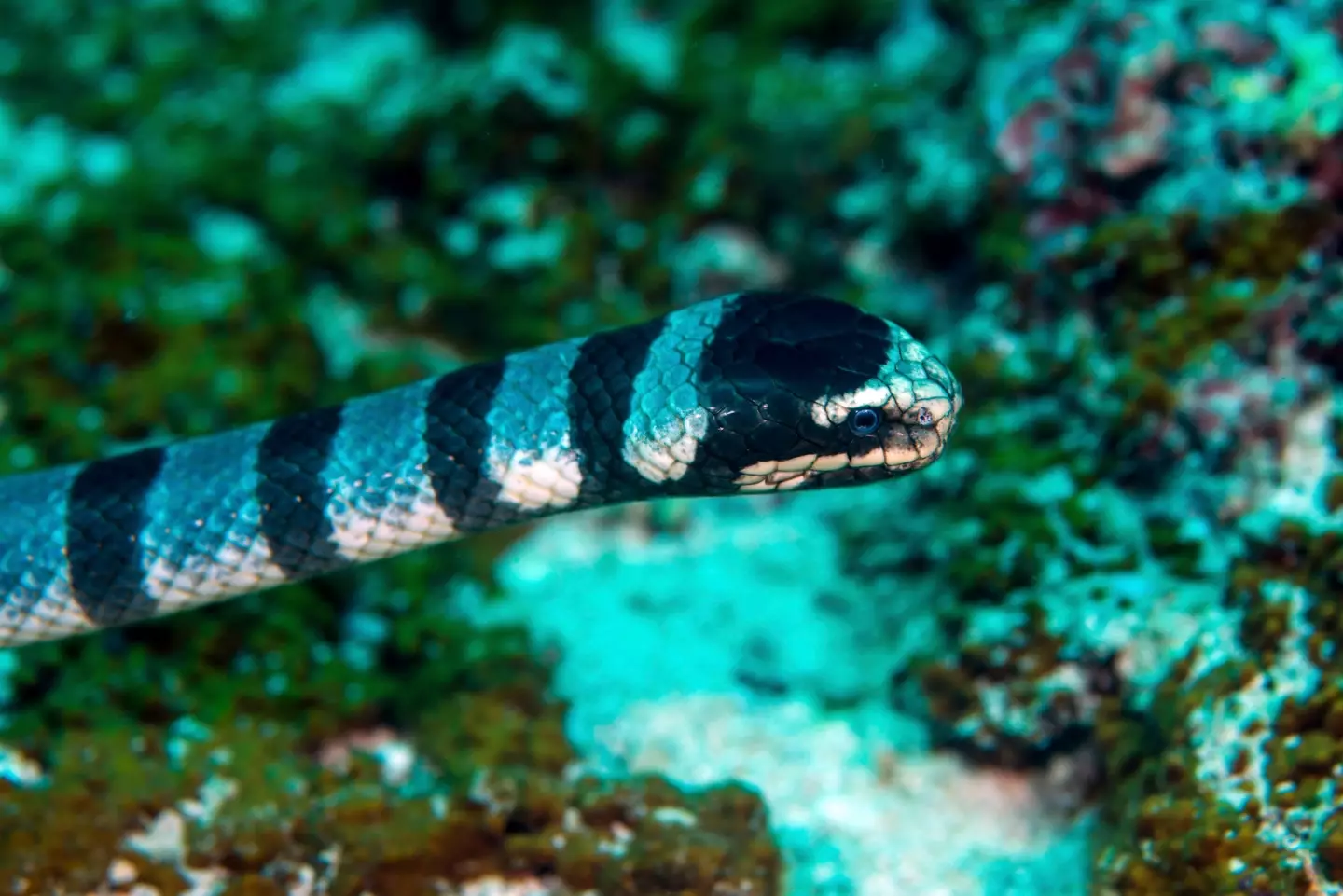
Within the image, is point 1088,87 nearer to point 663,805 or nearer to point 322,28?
point 663,805

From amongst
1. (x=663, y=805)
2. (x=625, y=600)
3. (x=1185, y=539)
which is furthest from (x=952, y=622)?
(x=625, y=600)

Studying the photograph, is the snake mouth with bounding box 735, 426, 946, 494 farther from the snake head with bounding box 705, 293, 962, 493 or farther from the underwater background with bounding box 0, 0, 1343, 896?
the underwater background with bounding box 0, 0, 1343, 896

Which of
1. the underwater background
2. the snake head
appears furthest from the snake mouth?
the underwater background

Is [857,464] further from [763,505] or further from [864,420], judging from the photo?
[763,505]

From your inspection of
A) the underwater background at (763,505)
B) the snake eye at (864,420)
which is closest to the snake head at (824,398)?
the snake eye at (864,420)

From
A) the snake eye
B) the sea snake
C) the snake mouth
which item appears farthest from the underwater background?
the snake eye

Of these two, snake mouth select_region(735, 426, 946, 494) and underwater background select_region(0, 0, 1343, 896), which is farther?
underwater background select_region(0, 0, 1343, 896)

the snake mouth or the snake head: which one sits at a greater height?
the snake head

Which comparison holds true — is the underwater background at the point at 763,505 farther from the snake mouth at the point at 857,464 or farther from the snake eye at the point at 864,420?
the snake eye at the point at 864,420
